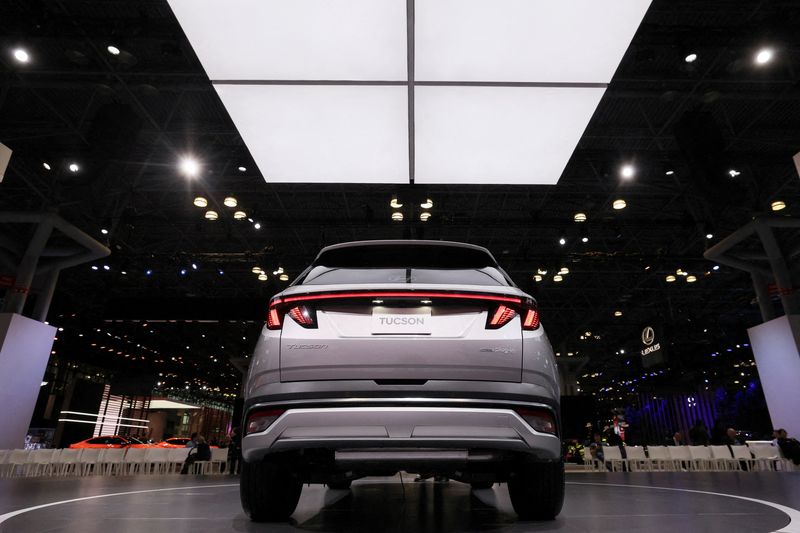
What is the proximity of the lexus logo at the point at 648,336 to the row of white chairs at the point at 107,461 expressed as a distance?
17.0 m

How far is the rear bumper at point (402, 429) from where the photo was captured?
220 centimetres

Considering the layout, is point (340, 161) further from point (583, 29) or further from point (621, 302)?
point (621, 302)

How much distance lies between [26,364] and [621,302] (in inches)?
948

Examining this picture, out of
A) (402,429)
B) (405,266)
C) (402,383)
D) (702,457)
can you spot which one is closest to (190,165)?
(405,266)

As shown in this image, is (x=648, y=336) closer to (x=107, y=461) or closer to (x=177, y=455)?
(x=177, y=455)

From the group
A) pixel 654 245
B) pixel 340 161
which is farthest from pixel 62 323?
pixel 654 245

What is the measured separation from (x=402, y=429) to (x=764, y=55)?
953 centimetres

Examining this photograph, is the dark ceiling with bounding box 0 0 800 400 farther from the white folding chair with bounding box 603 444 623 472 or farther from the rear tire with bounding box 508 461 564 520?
the rear tire with bounding box 508 461 564 520

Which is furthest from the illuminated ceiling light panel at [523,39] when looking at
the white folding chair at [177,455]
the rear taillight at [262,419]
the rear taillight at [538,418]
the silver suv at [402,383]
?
the white folding chair at [177,455]

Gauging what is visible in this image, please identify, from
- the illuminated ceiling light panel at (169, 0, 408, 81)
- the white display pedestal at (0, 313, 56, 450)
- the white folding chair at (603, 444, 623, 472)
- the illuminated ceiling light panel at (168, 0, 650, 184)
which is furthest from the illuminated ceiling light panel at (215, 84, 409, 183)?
the white folding chair at (603, 444, 623, 472)

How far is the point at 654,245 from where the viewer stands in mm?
19312

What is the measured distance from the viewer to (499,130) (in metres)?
5.33

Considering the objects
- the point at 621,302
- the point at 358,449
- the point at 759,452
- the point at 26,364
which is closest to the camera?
the point at 358,449

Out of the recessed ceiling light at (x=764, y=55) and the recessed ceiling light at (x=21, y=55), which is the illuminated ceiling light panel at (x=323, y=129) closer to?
the recessed ceiling light at (x=21, y=55)
